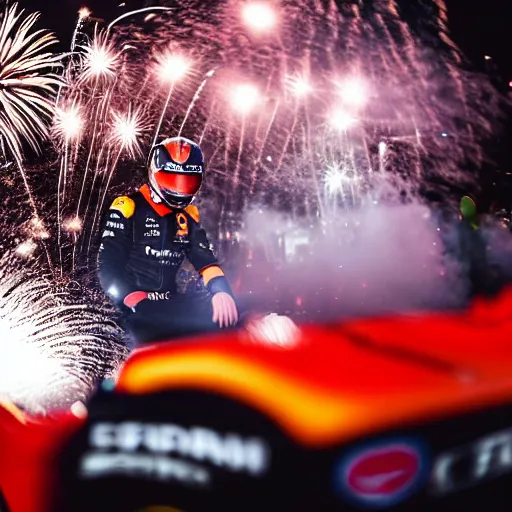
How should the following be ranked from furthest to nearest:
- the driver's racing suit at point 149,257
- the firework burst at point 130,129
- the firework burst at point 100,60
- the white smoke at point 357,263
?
the firework burst at point 130,129, the firework burst at point 100,60, the driver's racing suit at point 149,257, the white smoke at point 357,263

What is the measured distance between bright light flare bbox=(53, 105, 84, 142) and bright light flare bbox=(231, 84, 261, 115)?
1293mm

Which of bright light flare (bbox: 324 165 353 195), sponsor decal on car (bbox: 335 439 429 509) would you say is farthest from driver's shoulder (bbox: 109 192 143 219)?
bright light flare (bbox: 324 165 353 195)

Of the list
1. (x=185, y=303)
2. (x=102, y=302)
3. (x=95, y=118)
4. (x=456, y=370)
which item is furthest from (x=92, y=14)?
(x=456, y=370)

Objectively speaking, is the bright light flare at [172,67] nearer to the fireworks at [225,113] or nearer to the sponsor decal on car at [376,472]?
the fireworks at [225,113]

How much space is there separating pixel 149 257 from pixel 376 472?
5.25 ft

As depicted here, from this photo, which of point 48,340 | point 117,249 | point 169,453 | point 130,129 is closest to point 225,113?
point 130,129

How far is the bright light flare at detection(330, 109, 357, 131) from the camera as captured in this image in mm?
4629

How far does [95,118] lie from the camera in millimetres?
4633

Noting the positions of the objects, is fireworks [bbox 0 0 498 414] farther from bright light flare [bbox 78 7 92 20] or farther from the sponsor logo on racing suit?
the sponsor logo on racing suit

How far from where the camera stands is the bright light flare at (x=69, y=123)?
178 inches

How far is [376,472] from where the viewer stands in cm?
101

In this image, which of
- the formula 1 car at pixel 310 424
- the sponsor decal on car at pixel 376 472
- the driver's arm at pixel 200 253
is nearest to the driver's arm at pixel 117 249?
the driver's arm at pixel 200 253

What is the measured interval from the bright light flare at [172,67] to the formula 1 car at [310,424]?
11.0 feet

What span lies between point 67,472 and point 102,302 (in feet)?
9.85
